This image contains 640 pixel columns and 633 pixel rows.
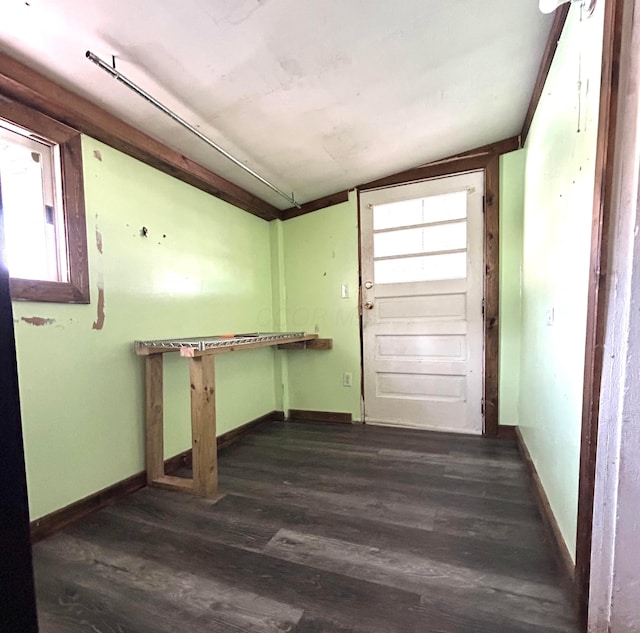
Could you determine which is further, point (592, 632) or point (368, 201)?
point (368, 201)

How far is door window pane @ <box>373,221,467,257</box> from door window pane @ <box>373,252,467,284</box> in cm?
7

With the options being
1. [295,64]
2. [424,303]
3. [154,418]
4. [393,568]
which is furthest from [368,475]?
[295,64]

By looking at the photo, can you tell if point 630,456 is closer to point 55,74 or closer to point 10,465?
point 10,465

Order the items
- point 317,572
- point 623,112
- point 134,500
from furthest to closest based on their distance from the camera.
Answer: point 134,500 < point 317,572 < point 623,112

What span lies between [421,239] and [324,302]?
1.03 metres

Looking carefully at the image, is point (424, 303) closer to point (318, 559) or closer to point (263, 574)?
point (318, 559)

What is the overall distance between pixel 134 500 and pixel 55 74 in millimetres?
2066

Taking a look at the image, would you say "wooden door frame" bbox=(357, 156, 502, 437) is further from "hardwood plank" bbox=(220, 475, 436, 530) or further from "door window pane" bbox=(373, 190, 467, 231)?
"hardwood plank" bbox=(220, 475, 436, 530)

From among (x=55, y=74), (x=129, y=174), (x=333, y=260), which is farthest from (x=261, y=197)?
(x=55, y=74)

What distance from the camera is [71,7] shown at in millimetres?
1063

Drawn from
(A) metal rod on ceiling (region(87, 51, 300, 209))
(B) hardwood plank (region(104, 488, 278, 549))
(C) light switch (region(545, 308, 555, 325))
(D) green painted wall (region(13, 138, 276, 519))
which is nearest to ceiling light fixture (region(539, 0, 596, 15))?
(C) light switch (region(545, 308, 555, 325))

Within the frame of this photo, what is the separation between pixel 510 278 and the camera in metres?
2.42

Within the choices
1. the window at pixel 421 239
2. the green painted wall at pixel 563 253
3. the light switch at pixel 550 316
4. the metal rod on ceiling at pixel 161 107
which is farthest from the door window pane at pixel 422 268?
the metal rod on ceiling at pixel 161 107

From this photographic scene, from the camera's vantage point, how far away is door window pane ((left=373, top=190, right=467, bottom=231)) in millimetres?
2555
